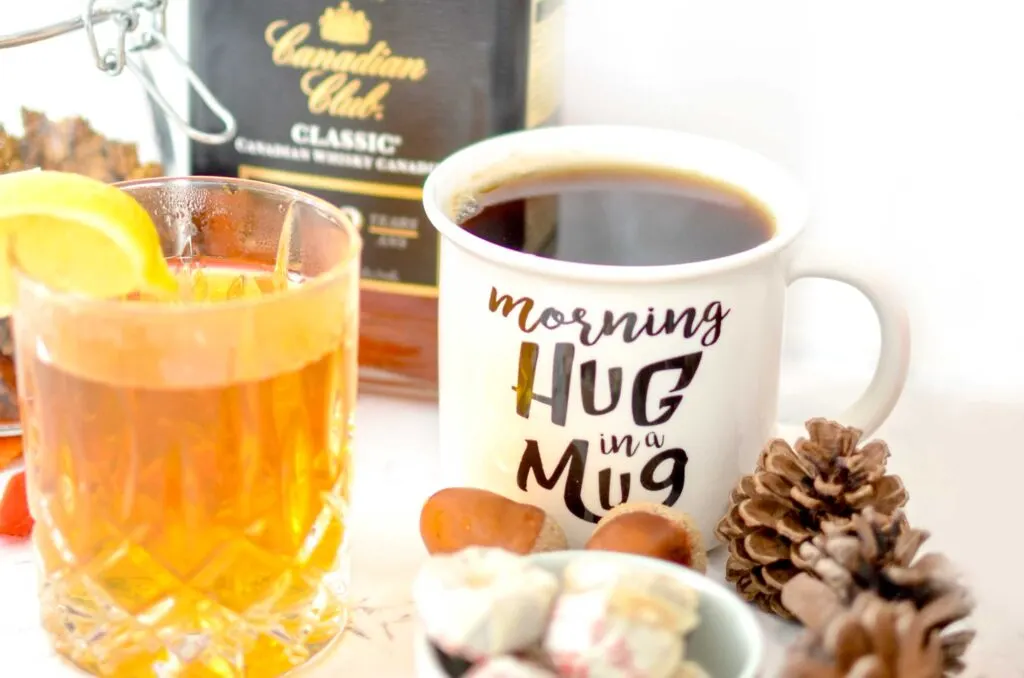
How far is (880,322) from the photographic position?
616mm

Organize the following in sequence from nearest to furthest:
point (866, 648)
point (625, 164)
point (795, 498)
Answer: point (866, 648)
point (795, 498)
point (625, 164)

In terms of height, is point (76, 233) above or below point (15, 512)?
above

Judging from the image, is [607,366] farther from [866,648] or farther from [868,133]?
[868,133]

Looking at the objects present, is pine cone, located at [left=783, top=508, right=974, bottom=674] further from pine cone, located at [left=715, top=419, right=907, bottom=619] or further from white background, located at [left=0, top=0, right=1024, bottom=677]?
white background, located at [left=0, top=0, right=1024, bottom=677]

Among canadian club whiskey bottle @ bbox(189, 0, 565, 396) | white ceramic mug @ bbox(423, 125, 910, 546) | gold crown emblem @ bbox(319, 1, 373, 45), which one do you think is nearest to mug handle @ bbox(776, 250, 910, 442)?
white ceramic mug @ bbox(423, 125, 910, 546)

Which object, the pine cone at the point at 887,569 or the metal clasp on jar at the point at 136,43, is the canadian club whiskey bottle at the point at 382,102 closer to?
the metal clasp on jar at the point at 136,43

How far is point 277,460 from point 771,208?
9.9 inches

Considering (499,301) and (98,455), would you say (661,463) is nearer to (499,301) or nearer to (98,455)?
(499,301)

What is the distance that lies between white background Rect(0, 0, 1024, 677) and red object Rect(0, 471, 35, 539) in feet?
0.55

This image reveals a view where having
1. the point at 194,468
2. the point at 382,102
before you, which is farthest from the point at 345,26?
the point at 194,468

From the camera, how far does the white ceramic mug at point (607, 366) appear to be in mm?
528

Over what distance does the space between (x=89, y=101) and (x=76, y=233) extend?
0.64 ft

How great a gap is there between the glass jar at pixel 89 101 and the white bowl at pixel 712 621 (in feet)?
1.09

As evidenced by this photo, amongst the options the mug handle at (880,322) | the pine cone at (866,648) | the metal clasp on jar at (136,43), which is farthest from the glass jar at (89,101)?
the pine cone at (866,648)
